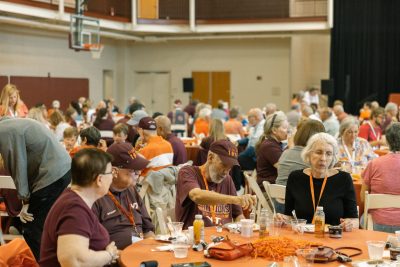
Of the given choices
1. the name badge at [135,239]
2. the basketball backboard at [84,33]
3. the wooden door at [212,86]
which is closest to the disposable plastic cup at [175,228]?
the name badge at [135,239]

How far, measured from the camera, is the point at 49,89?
1975 centimetres

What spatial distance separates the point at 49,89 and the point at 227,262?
17110 millimetres

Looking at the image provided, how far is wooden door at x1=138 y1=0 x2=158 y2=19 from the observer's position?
21.6 m

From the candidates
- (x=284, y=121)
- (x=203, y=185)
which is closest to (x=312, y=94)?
(x=284, y=121)

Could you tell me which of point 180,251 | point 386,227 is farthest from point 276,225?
point 386,227

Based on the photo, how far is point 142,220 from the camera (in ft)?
14.3

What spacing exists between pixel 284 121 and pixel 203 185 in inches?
98.9

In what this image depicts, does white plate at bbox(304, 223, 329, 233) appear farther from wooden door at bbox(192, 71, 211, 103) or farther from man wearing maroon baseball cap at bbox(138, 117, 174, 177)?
wooden door at bbox(192, 71, 211, 103)

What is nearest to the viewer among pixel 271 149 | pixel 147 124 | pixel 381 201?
pixel 381 201

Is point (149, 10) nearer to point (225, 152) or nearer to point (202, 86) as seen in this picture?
point (202, 86)

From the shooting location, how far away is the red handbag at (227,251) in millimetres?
3500

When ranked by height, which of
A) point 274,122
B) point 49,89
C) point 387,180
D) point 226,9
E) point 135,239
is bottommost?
point 135,239

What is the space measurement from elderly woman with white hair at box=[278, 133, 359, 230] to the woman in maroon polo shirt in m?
1.73

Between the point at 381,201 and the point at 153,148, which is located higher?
the point at 153,148
